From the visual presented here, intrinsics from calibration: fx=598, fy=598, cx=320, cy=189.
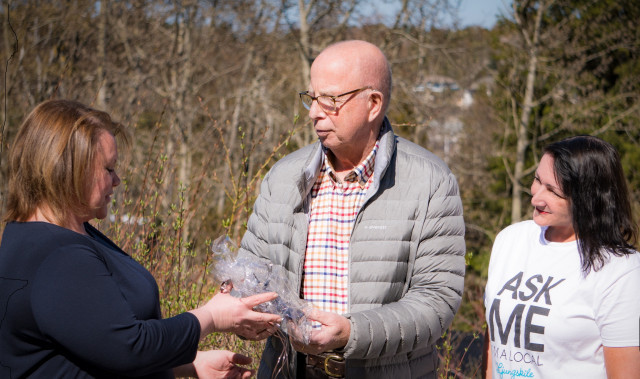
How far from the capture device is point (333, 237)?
238cm

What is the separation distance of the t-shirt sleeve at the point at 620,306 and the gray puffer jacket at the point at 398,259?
500 mm

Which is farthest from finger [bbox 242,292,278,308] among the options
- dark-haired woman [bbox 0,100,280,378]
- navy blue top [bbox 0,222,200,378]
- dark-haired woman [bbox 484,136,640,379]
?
dark-haired woman [bbox 484,136,640,379]

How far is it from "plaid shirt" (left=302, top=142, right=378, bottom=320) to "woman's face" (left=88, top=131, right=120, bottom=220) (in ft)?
2.78

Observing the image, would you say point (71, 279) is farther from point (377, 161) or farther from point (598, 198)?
point (598, 198)

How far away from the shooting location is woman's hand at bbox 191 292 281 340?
6.46ft

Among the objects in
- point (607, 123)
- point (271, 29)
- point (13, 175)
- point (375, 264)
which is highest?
point (271, 29)

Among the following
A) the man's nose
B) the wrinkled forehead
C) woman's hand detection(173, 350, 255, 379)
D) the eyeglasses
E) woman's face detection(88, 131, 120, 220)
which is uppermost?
the wrinkled forehead

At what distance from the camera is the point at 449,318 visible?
2.24 m

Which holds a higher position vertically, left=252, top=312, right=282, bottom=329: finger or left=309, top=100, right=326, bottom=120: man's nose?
left=309, top=100, right=326, bottom=120: man's nose

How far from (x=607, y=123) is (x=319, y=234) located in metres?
12.3

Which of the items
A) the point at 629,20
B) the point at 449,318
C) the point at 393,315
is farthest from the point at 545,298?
the point at 629,20

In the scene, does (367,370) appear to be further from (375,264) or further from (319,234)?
(319,234)

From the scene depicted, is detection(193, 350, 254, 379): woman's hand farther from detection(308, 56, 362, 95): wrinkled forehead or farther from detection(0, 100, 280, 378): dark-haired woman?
detection(308, 56, 362, 95): wrinkled forehead

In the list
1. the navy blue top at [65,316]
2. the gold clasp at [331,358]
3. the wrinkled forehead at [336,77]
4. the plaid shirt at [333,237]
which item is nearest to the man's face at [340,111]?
the wrinkled forehead at [336,77]
